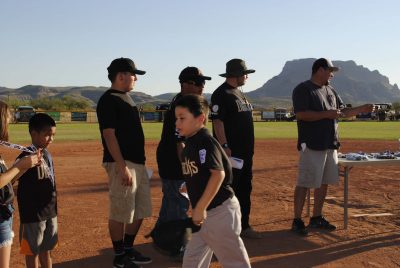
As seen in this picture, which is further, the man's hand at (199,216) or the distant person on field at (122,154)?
the distant person on field at (122,154)

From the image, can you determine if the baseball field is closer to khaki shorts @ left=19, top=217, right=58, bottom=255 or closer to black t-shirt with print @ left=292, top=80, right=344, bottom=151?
khaki shorts @ left=19, top=217, right=58, bottom=255

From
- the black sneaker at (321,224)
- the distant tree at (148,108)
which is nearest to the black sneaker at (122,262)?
the black sneaker at (321,224)

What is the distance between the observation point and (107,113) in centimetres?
421

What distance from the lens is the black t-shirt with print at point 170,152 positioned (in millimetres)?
4668

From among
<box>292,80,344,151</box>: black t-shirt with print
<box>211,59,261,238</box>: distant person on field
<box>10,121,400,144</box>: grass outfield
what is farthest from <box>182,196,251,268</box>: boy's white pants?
<box>10,121,400,144</box>: grass outfield

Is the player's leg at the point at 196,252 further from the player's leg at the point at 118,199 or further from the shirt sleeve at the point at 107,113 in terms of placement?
the shirt sleeve at the point at 107,113

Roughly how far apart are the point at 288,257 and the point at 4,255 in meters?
3.05

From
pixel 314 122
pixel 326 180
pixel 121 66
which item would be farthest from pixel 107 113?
pixel 326 180

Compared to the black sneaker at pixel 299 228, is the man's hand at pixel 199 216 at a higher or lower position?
higher

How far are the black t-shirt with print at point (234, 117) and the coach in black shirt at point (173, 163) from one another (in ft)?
2.42

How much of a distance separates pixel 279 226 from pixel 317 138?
1.41 meters

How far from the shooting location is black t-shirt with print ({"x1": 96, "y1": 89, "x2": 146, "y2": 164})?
4219 millimetres

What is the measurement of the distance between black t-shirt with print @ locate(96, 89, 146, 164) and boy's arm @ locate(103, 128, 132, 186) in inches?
2.8

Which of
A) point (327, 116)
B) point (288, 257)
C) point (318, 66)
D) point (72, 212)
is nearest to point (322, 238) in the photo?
point (288, 257)
